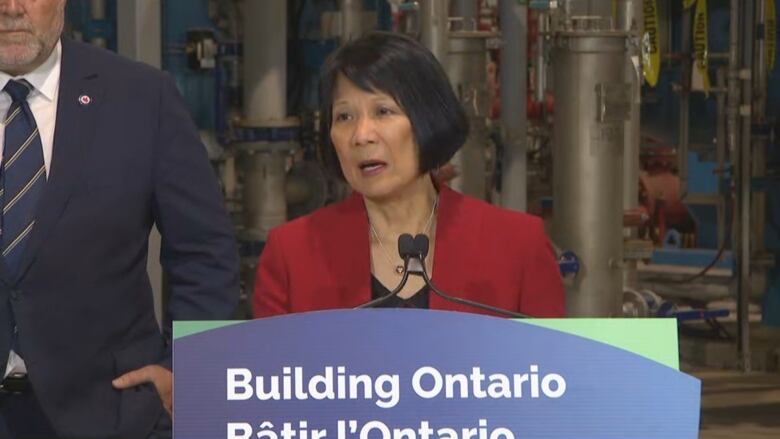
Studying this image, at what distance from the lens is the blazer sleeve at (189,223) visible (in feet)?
8.64

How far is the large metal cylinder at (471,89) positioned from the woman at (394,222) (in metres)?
4.48

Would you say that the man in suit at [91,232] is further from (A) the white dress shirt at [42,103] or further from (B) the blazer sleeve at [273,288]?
(B) the blazer sleeve at [273,288]

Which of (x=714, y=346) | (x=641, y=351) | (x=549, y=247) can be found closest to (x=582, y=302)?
(x=714, y=346)

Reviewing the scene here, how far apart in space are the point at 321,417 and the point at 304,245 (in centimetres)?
81

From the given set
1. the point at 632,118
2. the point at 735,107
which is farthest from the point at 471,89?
the point at 735,107

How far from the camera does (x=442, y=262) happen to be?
8.21 ft

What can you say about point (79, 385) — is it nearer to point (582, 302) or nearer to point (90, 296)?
point (90, 296)

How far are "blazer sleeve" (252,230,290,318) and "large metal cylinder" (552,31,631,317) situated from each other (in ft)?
13.2

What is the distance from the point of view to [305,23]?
7879 millimetres

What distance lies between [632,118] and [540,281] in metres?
5.88

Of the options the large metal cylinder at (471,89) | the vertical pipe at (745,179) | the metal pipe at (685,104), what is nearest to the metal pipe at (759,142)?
Result: the vertical pipe at (745,179)

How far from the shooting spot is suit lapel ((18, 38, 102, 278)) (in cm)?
251


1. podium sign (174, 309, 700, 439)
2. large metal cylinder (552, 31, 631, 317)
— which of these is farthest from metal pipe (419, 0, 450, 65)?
podium sign (174, 309, 700, 439)

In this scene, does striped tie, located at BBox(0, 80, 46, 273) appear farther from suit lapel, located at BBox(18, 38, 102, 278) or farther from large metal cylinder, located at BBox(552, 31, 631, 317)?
large metal cylinder, located at BBox(552, 31, 631, 317)
